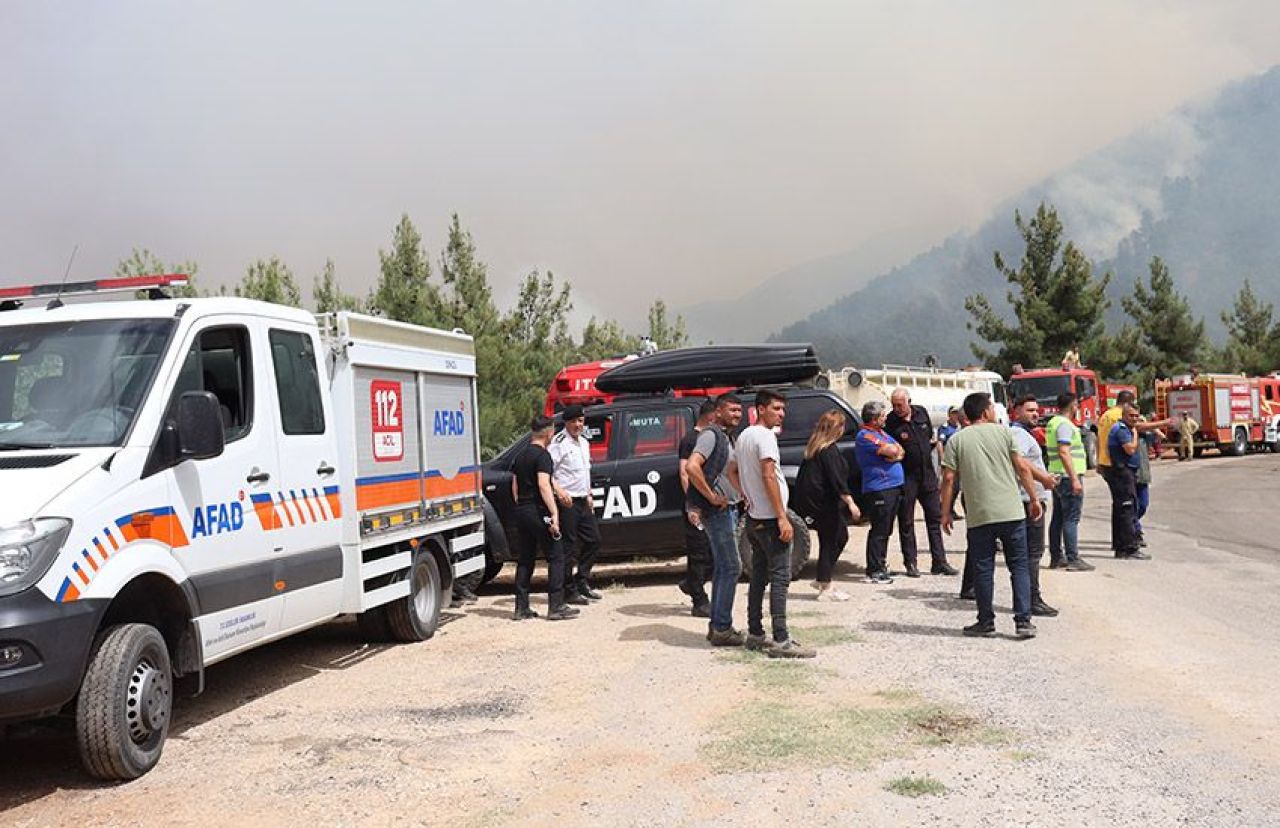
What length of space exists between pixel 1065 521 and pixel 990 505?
4175mm

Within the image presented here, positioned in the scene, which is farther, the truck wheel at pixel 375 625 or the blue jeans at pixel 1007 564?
the truck wheel at pixel 375 625

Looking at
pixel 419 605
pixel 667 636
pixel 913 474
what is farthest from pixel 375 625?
pixel 913 474

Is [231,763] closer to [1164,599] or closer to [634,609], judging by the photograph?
[634,609]

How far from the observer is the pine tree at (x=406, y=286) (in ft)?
73.6

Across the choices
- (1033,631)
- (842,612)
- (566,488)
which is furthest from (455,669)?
(1033,631)

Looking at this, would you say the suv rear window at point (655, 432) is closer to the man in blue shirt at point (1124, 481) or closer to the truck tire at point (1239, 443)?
the man in blue shirt at point (1124, 481)

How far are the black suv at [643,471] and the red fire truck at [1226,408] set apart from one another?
105ft

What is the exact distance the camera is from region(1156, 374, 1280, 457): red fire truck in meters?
39.5

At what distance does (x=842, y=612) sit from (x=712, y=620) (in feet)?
5.90

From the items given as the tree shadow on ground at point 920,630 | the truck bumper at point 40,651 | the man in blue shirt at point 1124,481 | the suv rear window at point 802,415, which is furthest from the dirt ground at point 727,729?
the man in blue shirt at point 1124,481

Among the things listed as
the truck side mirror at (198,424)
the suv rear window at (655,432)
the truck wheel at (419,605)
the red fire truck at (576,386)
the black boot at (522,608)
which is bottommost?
the black boot at (522,608)

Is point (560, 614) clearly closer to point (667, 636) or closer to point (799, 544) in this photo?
point (667, 636)

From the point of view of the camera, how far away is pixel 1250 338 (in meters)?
63.2

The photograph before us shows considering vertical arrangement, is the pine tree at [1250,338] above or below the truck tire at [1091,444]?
above
